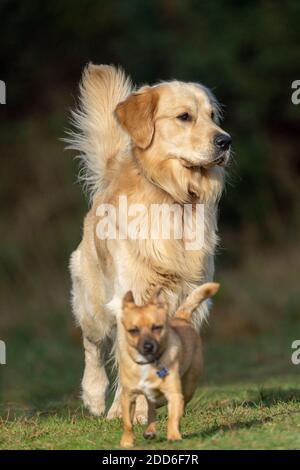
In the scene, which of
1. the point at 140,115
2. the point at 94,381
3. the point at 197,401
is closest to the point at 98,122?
the point at 140,115

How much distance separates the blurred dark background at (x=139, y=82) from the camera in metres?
18.1

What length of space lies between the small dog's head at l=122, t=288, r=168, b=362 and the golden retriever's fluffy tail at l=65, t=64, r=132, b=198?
2552 millimetres

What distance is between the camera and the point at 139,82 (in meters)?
21.7

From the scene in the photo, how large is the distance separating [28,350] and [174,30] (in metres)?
11.2

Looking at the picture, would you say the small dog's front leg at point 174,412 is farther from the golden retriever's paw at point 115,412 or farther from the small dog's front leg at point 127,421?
the golden retriever's paw at point 115,412

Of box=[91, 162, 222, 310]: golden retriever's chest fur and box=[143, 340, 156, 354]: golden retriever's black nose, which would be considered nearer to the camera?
box=[143, 340, 156, 354]: golden retriever's black nose

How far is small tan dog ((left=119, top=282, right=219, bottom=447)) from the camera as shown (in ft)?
18.7

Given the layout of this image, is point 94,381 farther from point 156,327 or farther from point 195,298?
point 156,327

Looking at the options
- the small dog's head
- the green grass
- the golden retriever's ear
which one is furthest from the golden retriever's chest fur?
the small dog's head

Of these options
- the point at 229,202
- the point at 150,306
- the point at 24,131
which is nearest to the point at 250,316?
the point at 229,202

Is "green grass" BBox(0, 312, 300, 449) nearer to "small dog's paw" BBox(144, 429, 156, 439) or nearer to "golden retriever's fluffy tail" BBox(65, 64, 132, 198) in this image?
"small dog's paw" BBox(144, 429, 156, 439)

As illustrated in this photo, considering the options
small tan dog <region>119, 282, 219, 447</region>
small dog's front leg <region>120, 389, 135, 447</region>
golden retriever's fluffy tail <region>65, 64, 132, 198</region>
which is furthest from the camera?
golden retriever's fluffy tail <region>65, 64, 132, 198</region>

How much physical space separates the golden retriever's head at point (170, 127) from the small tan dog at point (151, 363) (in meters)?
1.43

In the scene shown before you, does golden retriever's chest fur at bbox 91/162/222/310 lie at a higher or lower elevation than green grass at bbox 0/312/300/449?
higher
